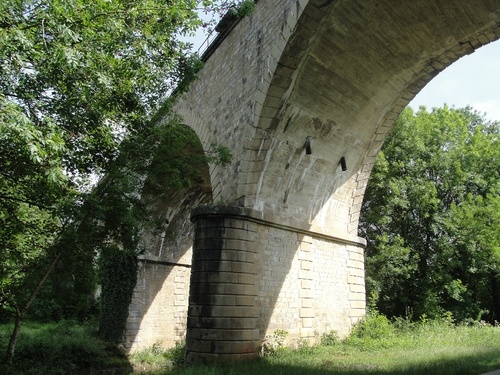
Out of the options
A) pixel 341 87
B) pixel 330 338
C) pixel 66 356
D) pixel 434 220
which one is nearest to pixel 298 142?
pixel 341 87

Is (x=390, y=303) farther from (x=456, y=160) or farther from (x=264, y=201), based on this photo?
(x=264, y=201)

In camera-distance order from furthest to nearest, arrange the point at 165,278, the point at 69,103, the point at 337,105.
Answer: the point at 165,278 → the point at 337,105 → the point at 69,103

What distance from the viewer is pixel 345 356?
8766mm

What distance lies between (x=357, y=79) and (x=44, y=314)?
2268 cm

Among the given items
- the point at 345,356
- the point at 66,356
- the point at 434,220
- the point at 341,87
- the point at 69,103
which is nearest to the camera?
the point at 69,103

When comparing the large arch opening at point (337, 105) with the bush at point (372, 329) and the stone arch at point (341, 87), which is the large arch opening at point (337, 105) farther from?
the bush at point (372, 329)

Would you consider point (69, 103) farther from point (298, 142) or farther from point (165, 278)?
point (165, 278)

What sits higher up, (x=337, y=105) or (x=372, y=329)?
(x=337, y=105)

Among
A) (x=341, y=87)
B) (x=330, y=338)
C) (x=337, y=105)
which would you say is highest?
(x=341, y=87)

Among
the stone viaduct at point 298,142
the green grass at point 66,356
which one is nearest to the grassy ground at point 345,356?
the green grass at point 66,356

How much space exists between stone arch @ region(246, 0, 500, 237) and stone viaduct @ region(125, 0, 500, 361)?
0.09 ft

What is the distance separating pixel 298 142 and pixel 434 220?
44.8 ft

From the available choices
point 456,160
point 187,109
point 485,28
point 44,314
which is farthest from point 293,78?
point 44,314

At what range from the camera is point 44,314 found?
79.9ft
